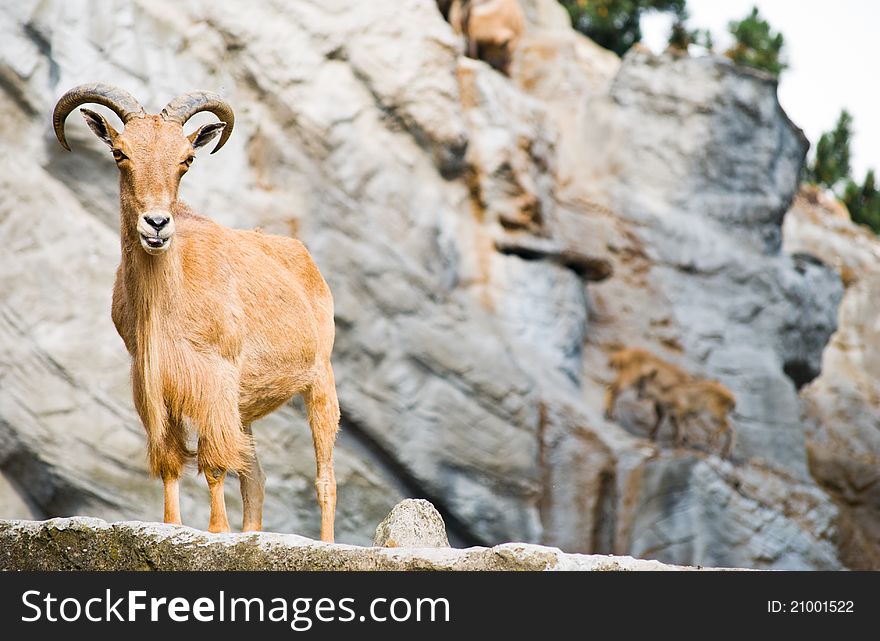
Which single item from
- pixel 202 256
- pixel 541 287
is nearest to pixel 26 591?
pixel 202 256

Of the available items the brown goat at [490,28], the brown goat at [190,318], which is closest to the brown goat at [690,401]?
the brown goat at [490,28]

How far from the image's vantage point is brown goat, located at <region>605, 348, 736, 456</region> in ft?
53.5

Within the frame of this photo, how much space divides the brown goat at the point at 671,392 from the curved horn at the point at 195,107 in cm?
1036

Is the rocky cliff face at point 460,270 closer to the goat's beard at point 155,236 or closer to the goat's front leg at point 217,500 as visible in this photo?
the goat's front leg at point 217,500

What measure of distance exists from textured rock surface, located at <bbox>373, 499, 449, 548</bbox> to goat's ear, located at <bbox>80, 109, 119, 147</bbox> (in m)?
2.49

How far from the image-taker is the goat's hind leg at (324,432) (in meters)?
7.16

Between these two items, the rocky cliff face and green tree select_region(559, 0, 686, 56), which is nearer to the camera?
the rocky cliff face

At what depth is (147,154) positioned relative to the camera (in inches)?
241

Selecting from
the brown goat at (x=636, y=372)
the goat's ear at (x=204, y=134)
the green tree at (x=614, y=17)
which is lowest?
the goat's ear at (x=204, y=134)

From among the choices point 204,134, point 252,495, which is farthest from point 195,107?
point 252,495

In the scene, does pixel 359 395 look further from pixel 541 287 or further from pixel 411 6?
pixel 411 6

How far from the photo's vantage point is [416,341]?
14383 millimetres

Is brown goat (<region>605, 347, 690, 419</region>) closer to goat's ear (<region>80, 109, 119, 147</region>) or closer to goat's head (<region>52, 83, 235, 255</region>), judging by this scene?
goat's head (<region>52, 83, 235, 255</region>)

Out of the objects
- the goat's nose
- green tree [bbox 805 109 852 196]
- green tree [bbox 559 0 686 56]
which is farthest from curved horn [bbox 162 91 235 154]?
green tree [bbox 805 109 852 196]
